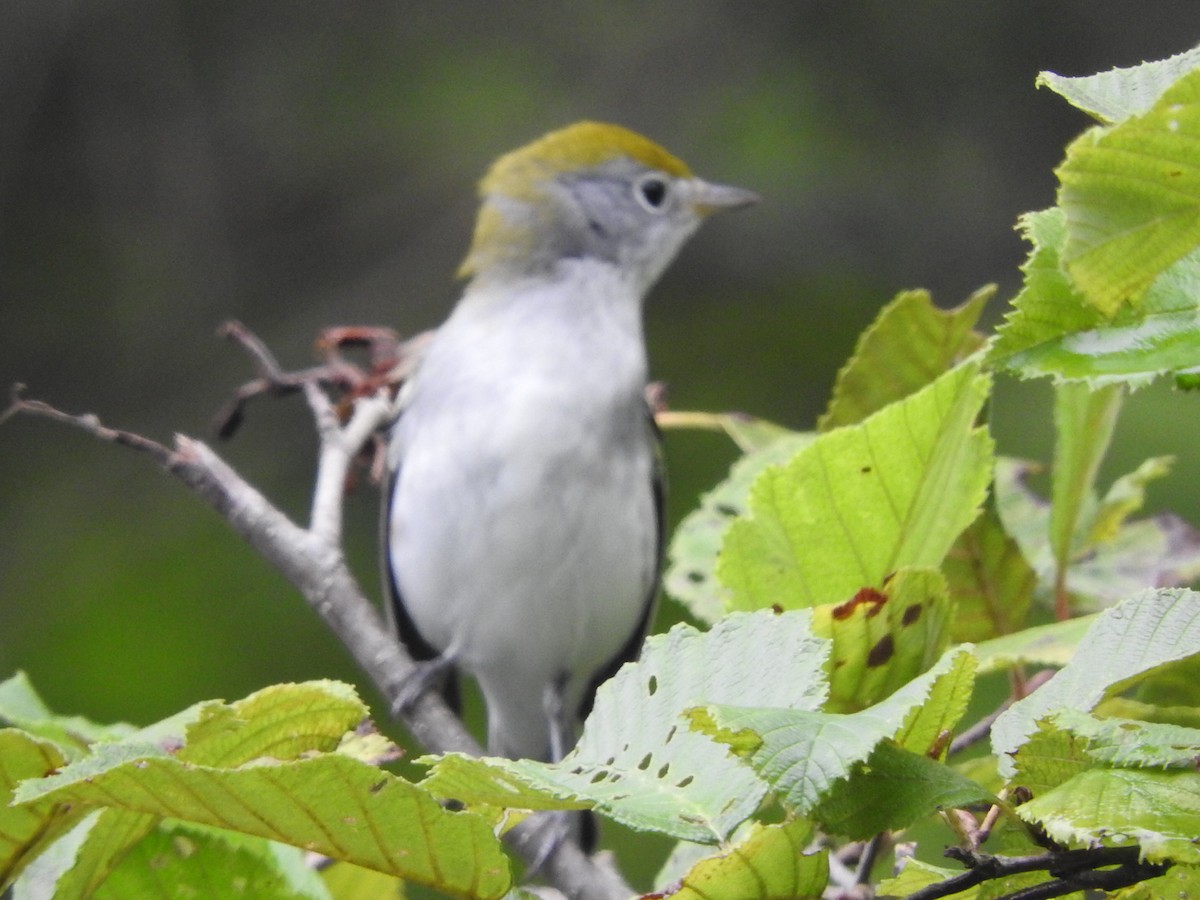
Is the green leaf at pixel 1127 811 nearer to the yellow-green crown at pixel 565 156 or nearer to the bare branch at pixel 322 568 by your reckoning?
the bare branch at pixel 322 568

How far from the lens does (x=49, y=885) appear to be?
26.1 inches

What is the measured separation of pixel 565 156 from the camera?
2.29 meters

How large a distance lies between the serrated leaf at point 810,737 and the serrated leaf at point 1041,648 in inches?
7.0

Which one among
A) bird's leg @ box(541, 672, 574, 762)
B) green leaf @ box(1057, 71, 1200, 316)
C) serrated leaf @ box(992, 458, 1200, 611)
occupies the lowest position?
bird's leg @ box(541, 672, 574, 762)

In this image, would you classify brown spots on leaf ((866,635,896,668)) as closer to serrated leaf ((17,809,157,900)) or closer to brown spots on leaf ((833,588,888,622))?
brown spots on leaf ((833,588,888,622))

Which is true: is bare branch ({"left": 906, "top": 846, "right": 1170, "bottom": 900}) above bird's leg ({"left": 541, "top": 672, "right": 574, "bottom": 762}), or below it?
above

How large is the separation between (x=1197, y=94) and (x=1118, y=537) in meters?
0.57

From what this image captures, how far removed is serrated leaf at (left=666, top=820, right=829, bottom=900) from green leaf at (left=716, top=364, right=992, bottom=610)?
212 mm

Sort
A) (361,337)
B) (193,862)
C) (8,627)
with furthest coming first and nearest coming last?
1. (8,627)
2. (361,337)
3. (193,862)

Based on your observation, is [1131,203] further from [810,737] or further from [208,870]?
[208,870]

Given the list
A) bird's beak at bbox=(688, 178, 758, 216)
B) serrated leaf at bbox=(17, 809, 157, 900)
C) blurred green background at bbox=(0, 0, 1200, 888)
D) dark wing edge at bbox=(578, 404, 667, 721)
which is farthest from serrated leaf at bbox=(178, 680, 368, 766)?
blurred green background at bbox=(0, 0, 1200, 888)

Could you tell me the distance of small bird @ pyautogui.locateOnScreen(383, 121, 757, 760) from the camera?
1.77m

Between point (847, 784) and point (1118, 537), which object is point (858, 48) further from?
point (847, 784)

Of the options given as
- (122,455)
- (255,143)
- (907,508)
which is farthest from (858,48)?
(907,508)
